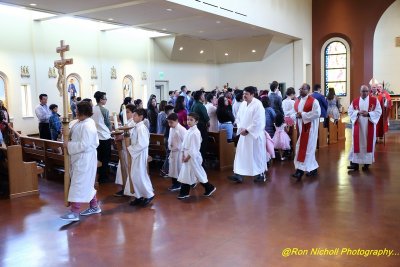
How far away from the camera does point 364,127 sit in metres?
8.41

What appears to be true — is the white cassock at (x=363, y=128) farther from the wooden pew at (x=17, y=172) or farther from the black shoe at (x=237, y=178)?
the wooden pew at (x=17, y=172)

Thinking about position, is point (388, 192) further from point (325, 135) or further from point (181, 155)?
point (325, 135)

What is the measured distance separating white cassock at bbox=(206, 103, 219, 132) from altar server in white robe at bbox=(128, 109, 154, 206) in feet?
11.2

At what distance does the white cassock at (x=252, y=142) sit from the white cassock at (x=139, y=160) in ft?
6.57

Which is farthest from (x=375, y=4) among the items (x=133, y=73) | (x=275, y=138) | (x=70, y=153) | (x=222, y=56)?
(x=70, y=153)

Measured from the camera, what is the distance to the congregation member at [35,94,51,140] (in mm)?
11078

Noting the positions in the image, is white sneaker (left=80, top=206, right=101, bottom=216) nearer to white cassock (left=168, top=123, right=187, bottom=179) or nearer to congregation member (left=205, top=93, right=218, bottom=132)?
white cassock (left=168, top=123, right=187, bottom=179)

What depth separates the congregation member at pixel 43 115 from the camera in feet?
36.3

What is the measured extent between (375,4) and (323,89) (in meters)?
4.56

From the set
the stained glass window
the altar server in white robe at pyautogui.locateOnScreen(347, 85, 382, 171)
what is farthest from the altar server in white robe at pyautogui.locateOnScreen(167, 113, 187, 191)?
the stained glass window

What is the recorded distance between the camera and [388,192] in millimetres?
6727

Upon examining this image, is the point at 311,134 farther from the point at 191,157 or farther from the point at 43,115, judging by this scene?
the point at 43,115

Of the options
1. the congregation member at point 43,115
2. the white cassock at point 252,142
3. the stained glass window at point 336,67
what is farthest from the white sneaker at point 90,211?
the stained glass window at point 336,67

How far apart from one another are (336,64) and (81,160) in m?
18.0
